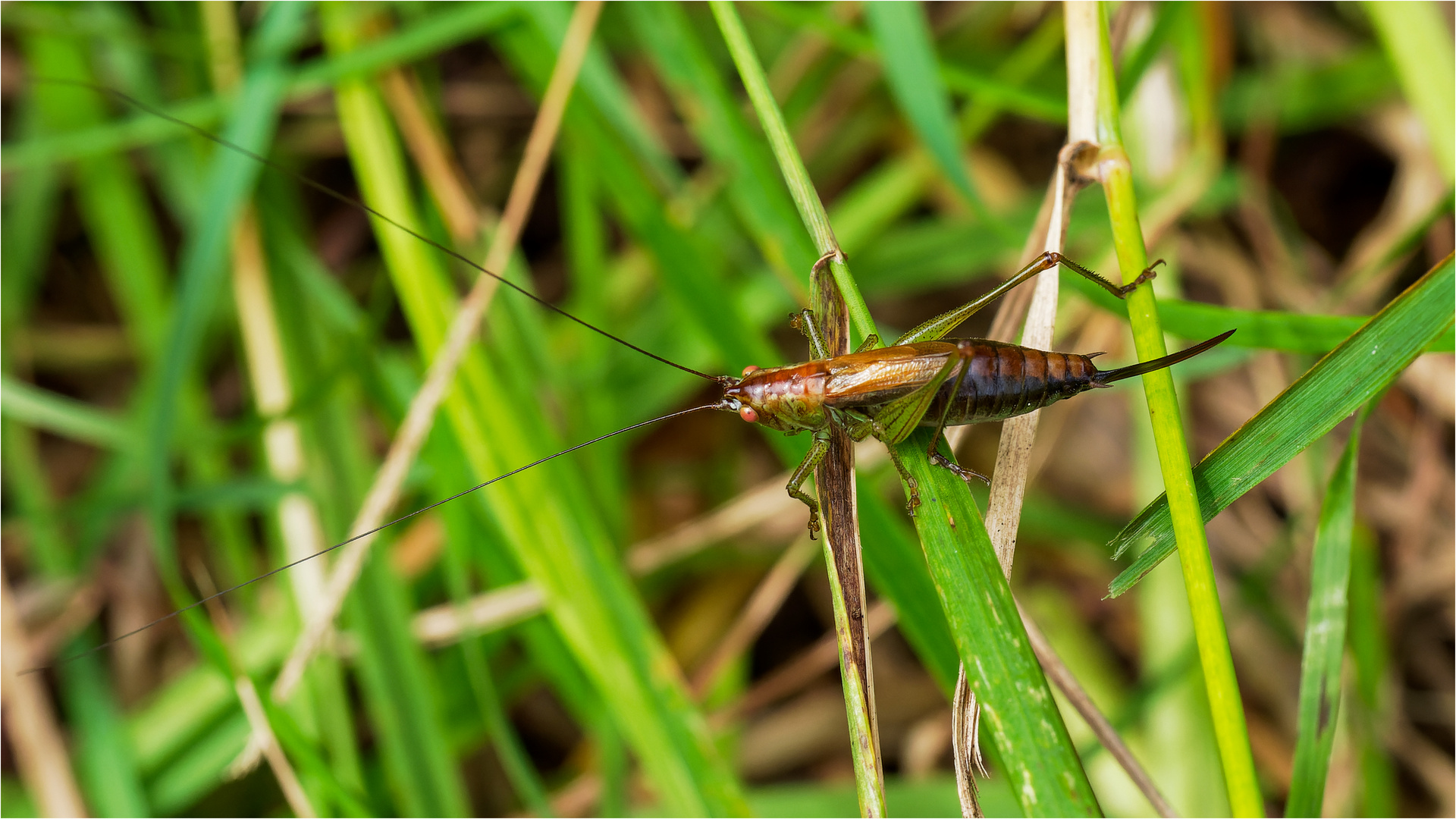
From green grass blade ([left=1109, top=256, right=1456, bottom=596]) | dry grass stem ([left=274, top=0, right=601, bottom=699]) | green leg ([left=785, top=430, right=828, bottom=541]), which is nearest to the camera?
green grass blade ([left=1109, top=256, right=1456, bottom=596])

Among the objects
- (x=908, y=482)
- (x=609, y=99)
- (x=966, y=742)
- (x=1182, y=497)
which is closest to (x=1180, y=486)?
(x=1182, y=497)

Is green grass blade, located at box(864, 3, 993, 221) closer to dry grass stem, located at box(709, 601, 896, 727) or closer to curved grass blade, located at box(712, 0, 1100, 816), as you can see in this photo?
curved grass blade, located at box(712, 0, 1100, 816)

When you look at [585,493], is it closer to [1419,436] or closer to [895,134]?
[895,134]

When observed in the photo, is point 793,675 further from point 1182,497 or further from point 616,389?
point 1182,497

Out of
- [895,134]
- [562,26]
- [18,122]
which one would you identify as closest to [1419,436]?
[895,134]

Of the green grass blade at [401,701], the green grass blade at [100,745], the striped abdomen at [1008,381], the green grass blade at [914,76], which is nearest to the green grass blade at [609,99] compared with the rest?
the green grass blade at [914,76]

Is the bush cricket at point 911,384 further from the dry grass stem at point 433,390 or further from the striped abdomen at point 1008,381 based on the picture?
the dry grass stem at point 433,390

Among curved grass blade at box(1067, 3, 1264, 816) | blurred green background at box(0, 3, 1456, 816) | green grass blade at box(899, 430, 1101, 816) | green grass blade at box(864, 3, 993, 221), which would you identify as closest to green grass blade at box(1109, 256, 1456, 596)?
curved grass blade at box(1067, 3, 1264, 816)
